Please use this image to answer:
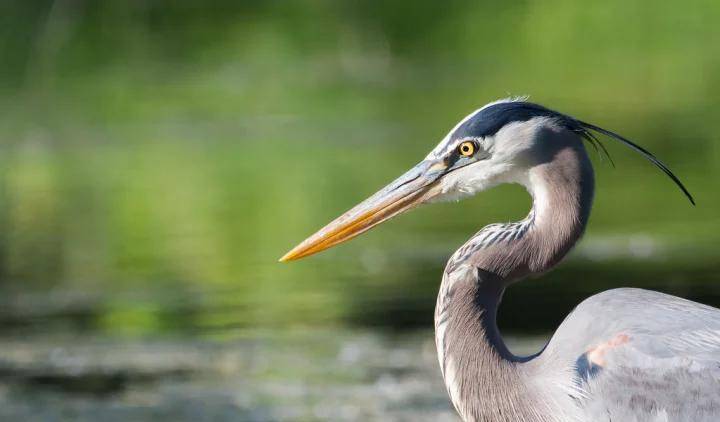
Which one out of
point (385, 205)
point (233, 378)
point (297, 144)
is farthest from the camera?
point (297, 144)

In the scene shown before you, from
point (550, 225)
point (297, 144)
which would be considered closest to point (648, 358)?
point (550, 225)

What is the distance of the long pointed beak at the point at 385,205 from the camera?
→ 4.68m

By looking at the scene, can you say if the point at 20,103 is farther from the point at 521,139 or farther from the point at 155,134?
the point at 521,139

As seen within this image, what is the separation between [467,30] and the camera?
968 inches

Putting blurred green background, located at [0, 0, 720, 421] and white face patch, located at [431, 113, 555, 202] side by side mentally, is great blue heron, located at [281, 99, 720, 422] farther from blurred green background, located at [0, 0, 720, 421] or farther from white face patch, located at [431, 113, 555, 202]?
blurred green background, located at [0, 0, 720, 421]

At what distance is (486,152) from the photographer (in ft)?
15.0

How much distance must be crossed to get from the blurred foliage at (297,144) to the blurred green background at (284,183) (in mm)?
41

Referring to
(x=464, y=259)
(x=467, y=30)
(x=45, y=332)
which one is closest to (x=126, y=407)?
(x=45, y=332)

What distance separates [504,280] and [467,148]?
1.36 feet

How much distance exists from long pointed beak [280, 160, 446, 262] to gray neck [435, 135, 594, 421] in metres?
0.25

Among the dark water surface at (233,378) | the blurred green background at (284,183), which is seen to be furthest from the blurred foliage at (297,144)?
the dark water surface at (233,378)

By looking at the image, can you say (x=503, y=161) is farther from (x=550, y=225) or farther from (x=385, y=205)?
(x=385, y=205)

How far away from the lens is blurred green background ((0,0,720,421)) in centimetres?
816

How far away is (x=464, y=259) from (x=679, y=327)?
2.15 feet
